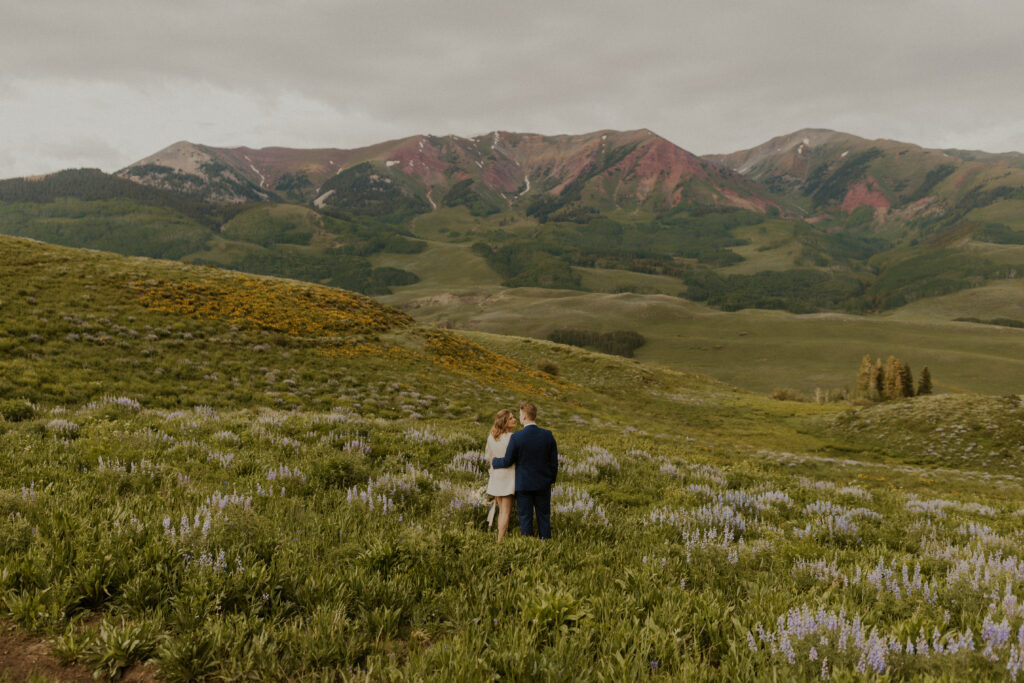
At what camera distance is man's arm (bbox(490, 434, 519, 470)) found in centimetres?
720

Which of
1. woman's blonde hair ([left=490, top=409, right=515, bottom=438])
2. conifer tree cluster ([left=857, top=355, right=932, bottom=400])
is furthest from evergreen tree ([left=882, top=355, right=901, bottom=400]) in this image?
woman's blonde hair ([left=490, top=409, right=515, bottom=438])

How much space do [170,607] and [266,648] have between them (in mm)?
1241

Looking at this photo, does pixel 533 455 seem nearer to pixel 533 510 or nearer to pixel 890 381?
pixel 533 510

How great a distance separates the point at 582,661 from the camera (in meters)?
3.61

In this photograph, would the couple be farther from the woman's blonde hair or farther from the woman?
the woman's blonde hair

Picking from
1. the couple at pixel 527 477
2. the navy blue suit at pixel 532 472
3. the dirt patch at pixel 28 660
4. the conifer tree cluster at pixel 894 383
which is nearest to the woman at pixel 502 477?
the couple at pixel 527 477

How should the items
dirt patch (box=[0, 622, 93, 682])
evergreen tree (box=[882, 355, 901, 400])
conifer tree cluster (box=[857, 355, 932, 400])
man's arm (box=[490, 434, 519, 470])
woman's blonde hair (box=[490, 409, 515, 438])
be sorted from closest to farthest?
dirt patch (box=[0, 622, 93, 682]) < man's arm (box=[490, 434, 519, 470]) < woman's blonde hair (box=[490, 409, 515, 438]) < conifer tree cluster (box=[857, 355, 932, 400]) < evergreen tree (box=[882, 355, 901, 400])

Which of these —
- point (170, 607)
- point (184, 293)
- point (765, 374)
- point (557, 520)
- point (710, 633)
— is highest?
point (184, 293)

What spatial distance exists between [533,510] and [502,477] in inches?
26.8

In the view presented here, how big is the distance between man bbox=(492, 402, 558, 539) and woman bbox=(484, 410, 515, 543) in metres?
0.13

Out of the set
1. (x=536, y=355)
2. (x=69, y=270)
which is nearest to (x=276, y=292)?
(x=69, y=270)

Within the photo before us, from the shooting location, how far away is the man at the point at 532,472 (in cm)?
689

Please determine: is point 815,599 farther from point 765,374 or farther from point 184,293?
point 765,374

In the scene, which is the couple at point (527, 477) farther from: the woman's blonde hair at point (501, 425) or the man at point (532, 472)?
the woman's blonde hair at point (501, 425)
